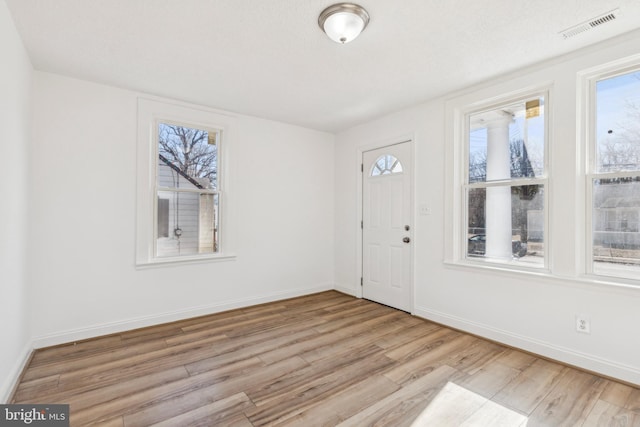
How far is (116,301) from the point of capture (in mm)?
3174

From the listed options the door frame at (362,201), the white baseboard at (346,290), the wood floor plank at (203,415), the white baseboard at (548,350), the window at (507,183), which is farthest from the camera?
the white baseboard at (346,290)

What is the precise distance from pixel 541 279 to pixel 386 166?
2.20 meters

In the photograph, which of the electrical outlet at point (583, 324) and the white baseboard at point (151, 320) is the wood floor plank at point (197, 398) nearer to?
the white baseboard at point (151, 320)

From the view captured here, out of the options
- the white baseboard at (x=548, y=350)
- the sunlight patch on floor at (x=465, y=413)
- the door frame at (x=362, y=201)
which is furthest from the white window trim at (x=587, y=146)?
the door frame at (x=362, y=201)

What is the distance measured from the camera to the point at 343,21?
2.00 meters

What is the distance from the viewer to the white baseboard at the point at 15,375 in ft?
6.45

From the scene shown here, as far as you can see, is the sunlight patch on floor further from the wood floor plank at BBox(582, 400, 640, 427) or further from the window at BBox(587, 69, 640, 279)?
the window at BBox(587, 69, 640, 279)

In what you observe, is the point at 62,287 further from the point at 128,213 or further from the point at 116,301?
the point at 128,213

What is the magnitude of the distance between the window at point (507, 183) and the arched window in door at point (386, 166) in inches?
35.4

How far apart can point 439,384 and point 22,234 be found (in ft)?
11.3

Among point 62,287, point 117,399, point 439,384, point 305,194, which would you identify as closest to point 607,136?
point 439,384

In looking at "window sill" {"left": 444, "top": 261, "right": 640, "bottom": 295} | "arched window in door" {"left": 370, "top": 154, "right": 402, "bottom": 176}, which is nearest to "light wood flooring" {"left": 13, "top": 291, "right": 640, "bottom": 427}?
"window sill" {"left": 444, "top": 261, "right": 640, "bottom": 295}

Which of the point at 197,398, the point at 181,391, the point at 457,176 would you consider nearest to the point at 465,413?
the point at 197,398

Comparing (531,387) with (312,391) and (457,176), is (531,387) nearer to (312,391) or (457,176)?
(312,391)
